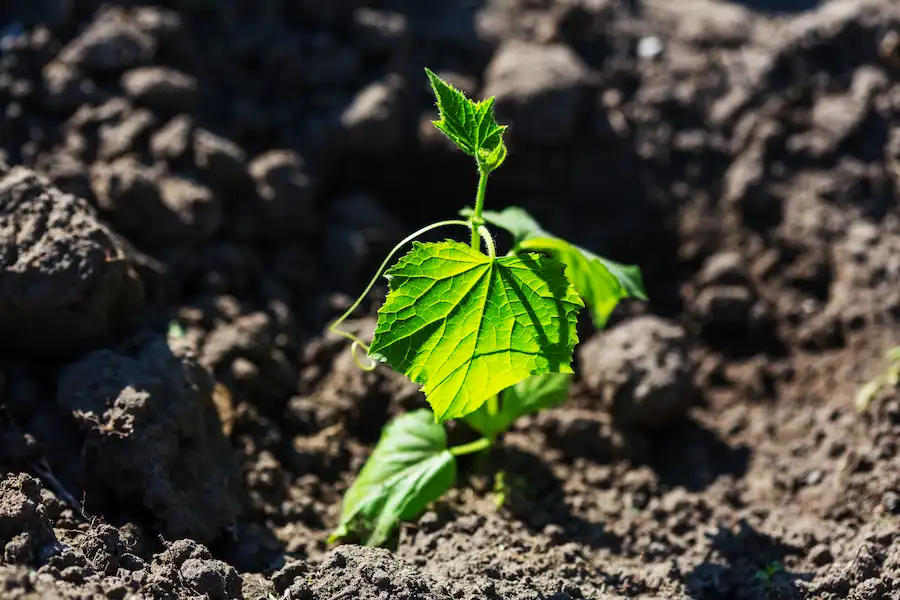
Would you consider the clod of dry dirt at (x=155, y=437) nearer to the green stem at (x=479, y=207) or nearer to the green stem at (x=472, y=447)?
the green stem at (x=472, y=447)

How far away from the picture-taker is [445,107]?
8.13ft

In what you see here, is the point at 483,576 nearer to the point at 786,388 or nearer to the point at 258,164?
the point at 786,388

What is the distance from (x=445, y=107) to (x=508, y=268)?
47cm

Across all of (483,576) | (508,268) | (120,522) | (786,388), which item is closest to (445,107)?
(508,268)

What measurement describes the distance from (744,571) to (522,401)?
0.88 m

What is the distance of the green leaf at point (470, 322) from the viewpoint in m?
2.44

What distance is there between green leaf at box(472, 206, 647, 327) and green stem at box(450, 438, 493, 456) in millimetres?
568

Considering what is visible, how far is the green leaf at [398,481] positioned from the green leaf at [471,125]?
0.94m

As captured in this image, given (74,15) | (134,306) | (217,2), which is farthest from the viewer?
(217,2)

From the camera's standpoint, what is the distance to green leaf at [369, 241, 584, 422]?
2.44m

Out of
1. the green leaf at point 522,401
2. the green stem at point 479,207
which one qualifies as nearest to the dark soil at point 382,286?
the green leaf at point 522,401

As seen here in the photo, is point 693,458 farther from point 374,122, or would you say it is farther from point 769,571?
point 374,122

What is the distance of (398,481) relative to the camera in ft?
9.36

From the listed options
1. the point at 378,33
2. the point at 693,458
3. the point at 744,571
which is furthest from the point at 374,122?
the point at 744,571
